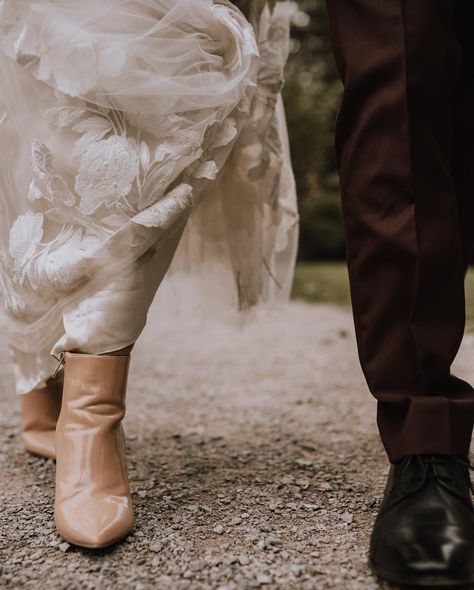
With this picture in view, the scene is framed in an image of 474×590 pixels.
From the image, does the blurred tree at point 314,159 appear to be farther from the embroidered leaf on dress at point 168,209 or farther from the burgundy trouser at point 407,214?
the burgundy trouser at point 407,214

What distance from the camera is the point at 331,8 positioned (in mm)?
1008

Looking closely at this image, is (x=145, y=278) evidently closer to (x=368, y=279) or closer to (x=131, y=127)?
(x=131, y=127)

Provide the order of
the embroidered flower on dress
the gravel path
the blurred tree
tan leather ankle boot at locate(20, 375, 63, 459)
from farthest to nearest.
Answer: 1. the blurred tree
2. tan leather ankle boot at locate(20, 375, 63, 459)
3. the embroidered flower on dress
4. the gravel path

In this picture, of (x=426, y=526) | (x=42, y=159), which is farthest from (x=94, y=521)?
(x=42, y=159)

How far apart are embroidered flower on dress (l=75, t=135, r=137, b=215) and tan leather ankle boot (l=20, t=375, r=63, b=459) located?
560 millimetres

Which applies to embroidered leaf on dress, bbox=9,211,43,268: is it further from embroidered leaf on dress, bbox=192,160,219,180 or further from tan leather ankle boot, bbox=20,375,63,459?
tan leather ankle boot, bbox=20,375,63,459

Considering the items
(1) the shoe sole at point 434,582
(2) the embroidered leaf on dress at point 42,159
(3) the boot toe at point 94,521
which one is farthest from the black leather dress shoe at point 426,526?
(2) the embroidered leaf on dress at point 42,159

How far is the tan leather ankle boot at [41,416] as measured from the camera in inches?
59.2

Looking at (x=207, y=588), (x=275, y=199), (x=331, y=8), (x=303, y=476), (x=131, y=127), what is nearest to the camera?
(x=207, y=588)

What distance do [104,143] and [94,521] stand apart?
599mm

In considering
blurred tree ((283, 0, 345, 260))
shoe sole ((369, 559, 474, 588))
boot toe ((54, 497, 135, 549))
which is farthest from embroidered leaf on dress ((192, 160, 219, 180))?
blurred tree ((283, 0, 345, 260))

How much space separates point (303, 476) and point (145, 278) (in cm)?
56

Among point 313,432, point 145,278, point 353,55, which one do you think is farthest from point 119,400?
point 313,432

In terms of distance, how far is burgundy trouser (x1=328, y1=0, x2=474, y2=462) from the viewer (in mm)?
924
